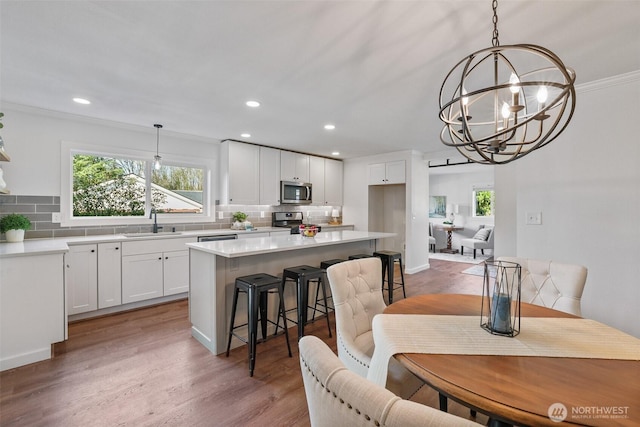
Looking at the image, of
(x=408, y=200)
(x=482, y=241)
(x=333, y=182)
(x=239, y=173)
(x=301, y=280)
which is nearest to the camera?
(x=301, y=280)

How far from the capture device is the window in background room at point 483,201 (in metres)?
8.07

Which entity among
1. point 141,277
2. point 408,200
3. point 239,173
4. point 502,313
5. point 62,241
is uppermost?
point 239,173

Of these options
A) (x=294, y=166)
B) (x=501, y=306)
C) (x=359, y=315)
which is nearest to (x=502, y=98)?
(x=501, y=306)

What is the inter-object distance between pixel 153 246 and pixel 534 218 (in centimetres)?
430

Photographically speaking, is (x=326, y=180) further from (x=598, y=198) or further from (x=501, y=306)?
(x=501, y=306)

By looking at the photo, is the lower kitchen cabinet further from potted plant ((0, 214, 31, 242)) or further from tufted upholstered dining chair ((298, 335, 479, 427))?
tufted upholstered dining chair ((298, 335, 479, 427))

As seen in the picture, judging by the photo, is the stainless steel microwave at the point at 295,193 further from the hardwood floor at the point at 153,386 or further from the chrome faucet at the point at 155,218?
the hardwood floor at the point at 153,386

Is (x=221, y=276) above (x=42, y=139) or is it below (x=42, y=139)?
below

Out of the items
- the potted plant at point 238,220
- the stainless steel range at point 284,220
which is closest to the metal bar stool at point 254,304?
the potted plant at point 238,220

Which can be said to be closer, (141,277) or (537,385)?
(537,385)

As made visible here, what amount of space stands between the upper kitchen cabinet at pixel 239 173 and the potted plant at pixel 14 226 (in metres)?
2.32

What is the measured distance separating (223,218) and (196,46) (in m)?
3.28

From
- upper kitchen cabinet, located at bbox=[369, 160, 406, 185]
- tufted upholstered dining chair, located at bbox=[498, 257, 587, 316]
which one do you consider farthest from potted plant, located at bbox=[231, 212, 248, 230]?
tufted upholstered dining chair, located at bbox=[498, 257, 587, 316]

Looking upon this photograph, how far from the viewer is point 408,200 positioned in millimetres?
5434
